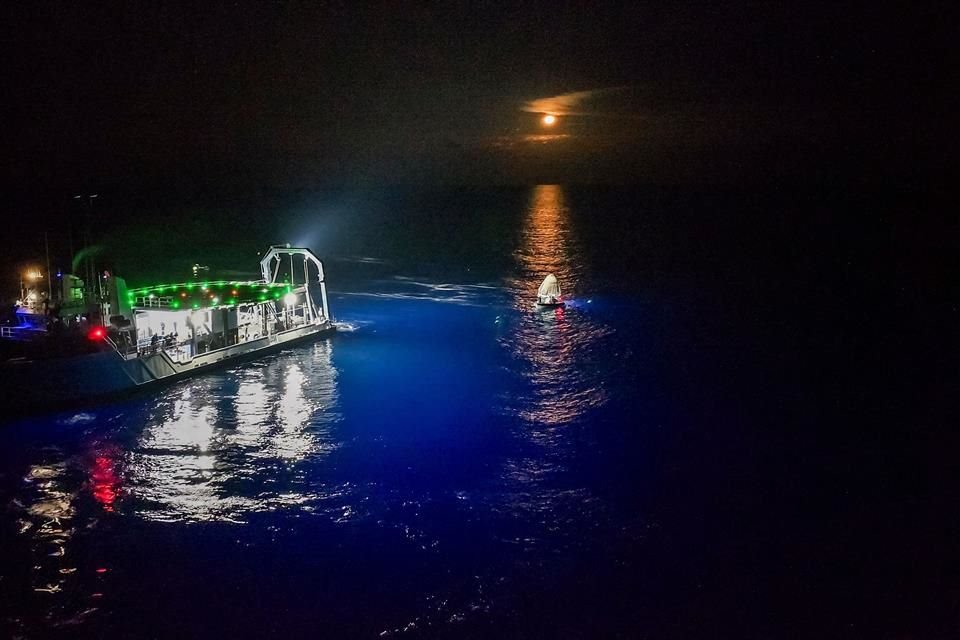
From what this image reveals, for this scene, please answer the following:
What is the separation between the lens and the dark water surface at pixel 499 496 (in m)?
17.4

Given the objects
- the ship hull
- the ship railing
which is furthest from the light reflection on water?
the ship railing

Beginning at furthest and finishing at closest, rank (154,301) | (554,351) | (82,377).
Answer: (554,351)
(154,301)
(82,377)

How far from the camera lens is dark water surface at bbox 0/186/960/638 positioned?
1741cm

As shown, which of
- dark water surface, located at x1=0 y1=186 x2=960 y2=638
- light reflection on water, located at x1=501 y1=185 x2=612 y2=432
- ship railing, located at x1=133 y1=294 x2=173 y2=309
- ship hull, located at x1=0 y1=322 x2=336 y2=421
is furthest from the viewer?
ship railing, located at x1=133 y1=294 x2=173 y2=309

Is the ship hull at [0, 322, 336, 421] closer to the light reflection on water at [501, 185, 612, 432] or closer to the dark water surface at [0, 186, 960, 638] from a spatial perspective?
the dark water surface at [0, 186, 960, 638]

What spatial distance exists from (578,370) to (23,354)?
25832mm

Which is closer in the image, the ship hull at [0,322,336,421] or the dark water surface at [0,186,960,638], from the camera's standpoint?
the dark water surface at [0,186,960,638]

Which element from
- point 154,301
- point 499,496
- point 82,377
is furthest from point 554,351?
point 82,377

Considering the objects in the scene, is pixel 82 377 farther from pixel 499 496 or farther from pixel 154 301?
pixel 499 496

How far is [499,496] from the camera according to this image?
23.0 meters

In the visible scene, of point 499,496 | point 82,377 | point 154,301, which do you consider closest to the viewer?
point 499,496

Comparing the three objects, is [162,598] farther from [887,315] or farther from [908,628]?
[887,315]

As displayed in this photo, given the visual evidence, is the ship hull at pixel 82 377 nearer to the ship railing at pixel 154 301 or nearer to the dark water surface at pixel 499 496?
the dark water surface at pixel 499 496

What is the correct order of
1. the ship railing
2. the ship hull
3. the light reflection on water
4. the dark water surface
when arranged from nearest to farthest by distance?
the dark water surface
the ship hull
the light reflection on water
the ship railing
